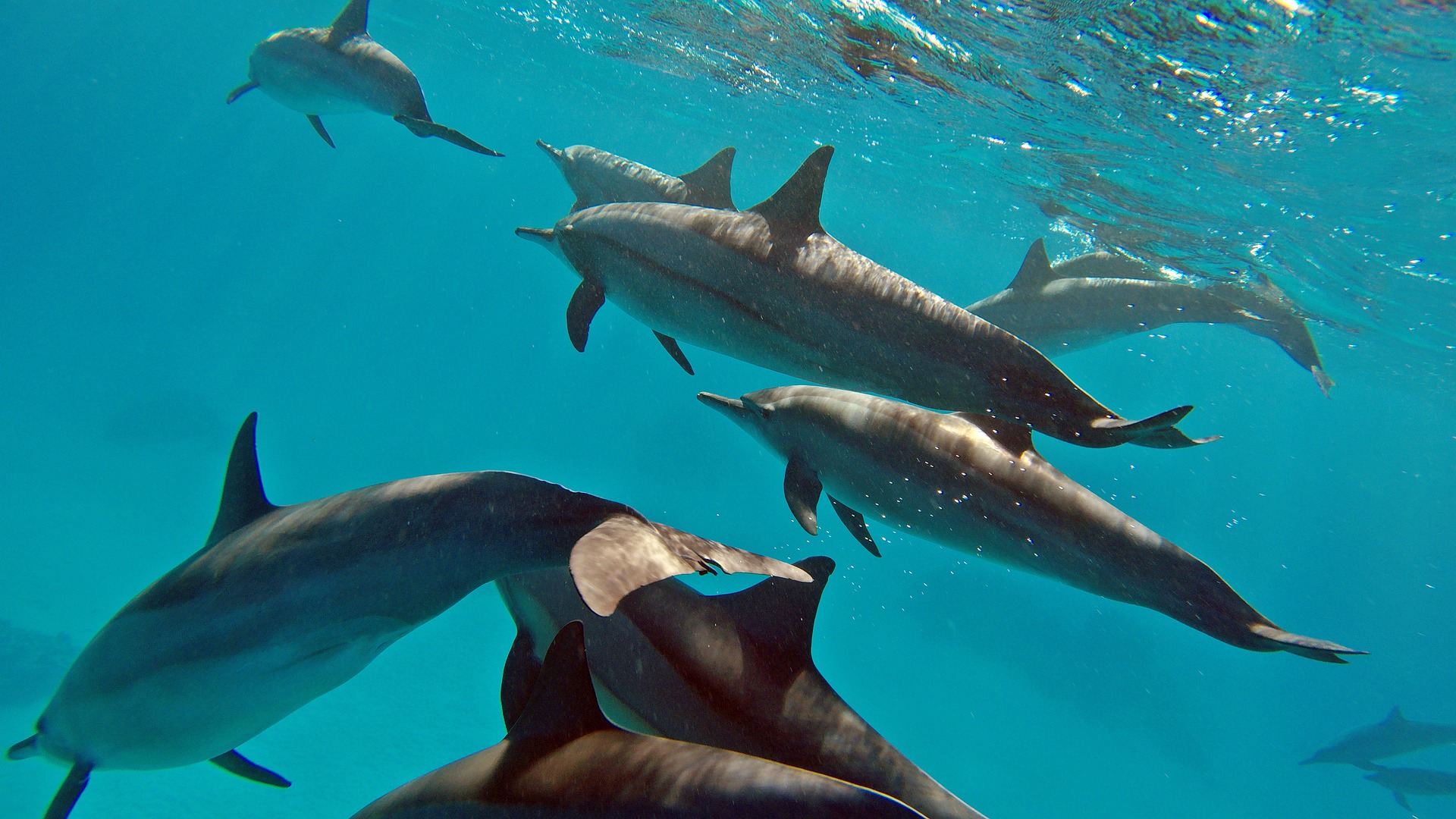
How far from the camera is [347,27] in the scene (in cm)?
770

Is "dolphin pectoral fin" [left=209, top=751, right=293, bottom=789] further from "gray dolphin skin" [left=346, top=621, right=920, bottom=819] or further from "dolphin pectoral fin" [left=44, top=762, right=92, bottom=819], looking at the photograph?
"gray dolphin skin" [left=346, top=621, right=920, bottom=819]

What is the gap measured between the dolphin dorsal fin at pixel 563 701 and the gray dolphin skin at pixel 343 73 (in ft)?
17.9

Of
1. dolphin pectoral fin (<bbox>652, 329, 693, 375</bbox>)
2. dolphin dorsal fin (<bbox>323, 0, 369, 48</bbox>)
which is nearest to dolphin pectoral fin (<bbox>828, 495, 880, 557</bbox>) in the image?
dolphin pectoral fin (<bbox>652, 329, 693, 375</bbox>)

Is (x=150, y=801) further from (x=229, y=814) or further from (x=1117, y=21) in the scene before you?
(x=1117, y=21)

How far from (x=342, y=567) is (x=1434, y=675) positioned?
88236 mm

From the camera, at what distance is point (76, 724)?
13.3ft

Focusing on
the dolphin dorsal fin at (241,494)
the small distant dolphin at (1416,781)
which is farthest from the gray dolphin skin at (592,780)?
the small distant dolphin at (1416,781)

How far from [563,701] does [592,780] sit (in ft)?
1.03

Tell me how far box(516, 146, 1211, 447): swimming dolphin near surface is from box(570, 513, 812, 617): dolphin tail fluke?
5.09 feet

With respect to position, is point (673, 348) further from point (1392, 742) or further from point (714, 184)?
point (1392, 742)

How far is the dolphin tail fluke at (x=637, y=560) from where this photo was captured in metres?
2.08

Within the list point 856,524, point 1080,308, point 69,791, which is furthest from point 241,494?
point 1080,308

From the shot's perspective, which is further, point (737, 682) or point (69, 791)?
point (69, 791)

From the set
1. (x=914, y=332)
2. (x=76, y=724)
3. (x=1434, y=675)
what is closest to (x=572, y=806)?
(x=914, y=332)
